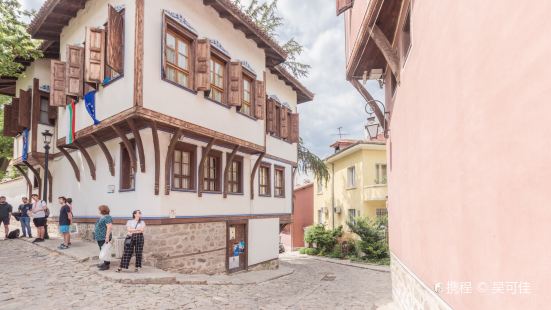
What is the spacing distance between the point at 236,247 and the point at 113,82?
6.95 metres

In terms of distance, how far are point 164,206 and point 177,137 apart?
186 centimetres

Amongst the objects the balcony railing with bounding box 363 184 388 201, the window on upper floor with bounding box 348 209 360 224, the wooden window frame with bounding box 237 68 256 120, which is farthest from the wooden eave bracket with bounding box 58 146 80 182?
the window on upper floor with bounding box 348 209 360 224

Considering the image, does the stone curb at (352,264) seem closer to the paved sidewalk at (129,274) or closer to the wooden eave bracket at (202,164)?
the paved sidewalk at (129,274)

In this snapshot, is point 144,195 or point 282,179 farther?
point 282,179

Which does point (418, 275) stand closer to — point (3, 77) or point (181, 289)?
point (181, 289)

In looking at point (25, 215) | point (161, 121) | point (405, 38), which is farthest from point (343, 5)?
point (25, 215)

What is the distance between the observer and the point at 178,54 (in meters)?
10.6

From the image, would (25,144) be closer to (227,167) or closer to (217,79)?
(227,167)

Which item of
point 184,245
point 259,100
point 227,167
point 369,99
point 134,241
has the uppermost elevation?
point 259,100

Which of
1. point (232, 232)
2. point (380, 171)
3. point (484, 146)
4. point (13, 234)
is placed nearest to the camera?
point (484, 146)

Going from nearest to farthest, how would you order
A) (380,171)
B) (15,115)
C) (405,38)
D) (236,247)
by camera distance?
1. (405,38)
2. (236,247)
3. (15,115)
4. (380,171)

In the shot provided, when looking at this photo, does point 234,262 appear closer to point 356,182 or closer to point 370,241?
point 370,241

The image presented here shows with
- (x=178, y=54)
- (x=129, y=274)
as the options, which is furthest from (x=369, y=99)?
(x=129, y=274)

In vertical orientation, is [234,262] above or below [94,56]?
below
